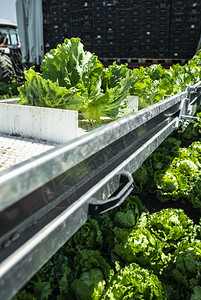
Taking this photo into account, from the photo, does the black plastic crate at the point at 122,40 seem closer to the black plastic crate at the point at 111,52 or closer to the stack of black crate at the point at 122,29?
the stack of black crate at the point at 122,29

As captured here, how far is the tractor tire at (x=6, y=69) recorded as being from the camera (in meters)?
10.6

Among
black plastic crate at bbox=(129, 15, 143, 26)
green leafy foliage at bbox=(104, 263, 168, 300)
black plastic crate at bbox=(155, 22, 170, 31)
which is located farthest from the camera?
black plastic crate at bbox=(129, 15, 143, 26)

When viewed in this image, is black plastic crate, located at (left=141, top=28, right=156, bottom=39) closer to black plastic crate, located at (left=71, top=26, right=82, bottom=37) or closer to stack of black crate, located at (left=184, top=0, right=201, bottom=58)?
stack of black crate, located at (left=184, top=0, right=201, bottom=58)

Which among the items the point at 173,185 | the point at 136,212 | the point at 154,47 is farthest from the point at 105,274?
the point at 154,47

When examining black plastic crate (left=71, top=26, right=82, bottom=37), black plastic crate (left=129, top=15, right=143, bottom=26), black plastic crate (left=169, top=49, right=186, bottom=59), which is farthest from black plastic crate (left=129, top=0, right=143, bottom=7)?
black plastic crate (left=71, top=26, right=82, bottom=37)

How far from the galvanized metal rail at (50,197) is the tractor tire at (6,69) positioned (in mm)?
10655

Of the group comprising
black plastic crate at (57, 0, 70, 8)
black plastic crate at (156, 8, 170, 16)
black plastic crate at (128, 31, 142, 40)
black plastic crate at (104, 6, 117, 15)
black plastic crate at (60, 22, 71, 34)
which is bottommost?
black plastic crate at (128, 31, 142, 40)

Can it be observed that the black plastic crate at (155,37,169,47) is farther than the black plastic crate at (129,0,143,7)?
Yes

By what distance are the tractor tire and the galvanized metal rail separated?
419 inches

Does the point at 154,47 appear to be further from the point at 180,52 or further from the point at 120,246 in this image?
the point at 120,246

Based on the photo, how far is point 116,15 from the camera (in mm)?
7441

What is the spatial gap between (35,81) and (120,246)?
1.56m

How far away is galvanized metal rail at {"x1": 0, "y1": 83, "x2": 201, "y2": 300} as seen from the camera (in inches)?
25.6

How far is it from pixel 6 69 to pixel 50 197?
1120cm
